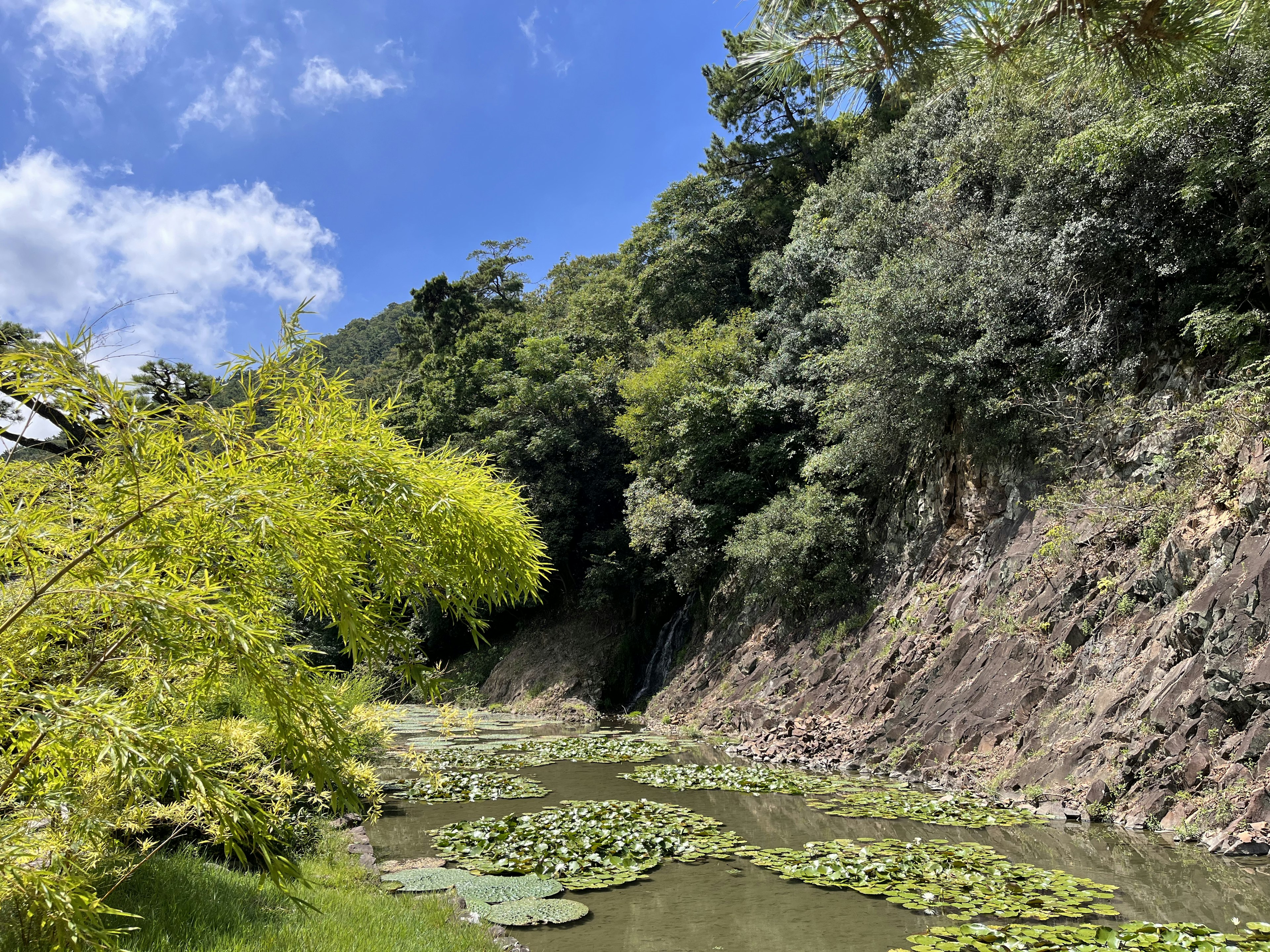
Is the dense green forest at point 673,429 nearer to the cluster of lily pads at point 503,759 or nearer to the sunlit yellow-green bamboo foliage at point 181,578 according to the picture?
the sunlit yellow-green bamboo foliage at point 181,578

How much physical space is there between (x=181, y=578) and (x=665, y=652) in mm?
19571

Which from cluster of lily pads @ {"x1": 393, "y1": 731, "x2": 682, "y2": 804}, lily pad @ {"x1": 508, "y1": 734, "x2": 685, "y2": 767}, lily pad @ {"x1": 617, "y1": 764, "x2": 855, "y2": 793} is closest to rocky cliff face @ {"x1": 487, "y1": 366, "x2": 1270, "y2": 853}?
lily pad @ {"x1": 617, "y1": 764, "x2": 855, "y2": 793}

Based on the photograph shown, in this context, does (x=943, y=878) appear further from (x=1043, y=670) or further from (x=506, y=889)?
(x=1043, y=670)

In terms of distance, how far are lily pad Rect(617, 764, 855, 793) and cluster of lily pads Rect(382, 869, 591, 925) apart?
13.5ft

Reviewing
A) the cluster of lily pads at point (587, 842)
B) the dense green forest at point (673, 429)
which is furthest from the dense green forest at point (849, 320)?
the cluster of lily pads at point (587, 842)

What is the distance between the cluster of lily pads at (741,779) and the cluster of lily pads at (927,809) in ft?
2.21

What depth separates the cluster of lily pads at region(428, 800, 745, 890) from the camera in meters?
6.57

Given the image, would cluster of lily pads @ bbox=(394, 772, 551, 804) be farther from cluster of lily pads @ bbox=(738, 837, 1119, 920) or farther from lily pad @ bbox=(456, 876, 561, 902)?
cluster of lily pads @ bbox=(738, 837, 1119, 920)

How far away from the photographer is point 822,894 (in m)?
5.81

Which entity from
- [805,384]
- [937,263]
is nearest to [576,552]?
[805,384]

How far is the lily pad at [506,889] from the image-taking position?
5.90 metres

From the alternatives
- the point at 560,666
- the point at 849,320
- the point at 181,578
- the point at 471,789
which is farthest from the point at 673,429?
the point at 181,578

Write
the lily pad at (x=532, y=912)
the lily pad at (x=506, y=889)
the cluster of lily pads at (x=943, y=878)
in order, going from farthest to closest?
the lily pad at (x=506, y=889) → the lily pad at (x=532, y=912) → the cluster of lily pads at (x=943, y=878)

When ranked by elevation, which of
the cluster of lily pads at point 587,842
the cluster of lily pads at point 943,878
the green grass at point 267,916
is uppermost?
the green grass at point 267,916
